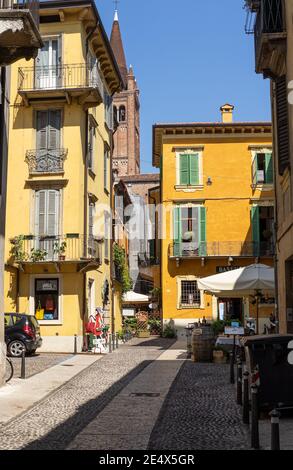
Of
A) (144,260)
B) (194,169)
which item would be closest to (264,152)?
(194,169)

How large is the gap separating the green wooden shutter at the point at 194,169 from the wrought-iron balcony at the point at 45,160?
12.1 m

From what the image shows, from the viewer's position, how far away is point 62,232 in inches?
885

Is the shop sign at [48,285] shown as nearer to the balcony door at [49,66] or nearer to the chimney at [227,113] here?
the balcony door at [49,66]

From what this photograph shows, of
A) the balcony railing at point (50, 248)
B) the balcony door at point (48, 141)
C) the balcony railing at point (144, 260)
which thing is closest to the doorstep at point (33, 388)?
the balcony railing at point (50, 248)

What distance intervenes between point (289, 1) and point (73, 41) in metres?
11.9

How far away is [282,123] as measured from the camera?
572 inches

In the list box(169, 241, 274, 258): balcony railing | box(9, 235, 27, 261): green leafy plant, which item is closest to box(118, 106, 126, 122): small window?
box(169, 241, 274, 258): balcony railing

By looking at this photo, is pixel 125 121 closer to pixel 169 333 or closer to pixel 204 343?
pixel 169 333

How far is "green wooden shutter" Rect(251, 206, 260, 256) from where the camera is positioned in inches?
1267

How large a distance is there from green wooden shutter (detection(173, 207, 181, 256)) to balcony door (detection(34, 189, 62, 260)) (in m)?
11.1

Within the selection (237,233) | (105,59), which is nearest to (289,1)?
(105,59)

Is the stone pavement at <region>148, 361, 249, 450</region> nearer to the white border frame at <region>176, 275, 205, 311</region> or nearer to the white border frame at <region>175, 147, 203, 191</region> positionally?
the white border frame at <region>176, 275, 205, 311</region>

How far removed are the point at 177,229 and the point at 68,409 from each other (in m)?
23.2

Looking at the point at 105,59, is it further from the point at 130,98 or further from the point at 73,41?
the point at 130,98
